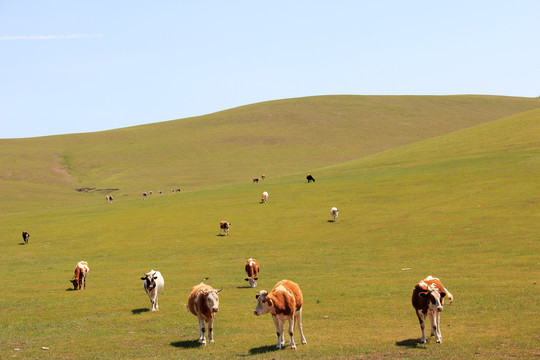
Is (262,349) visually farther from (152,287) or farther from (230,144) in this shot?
(230,144)

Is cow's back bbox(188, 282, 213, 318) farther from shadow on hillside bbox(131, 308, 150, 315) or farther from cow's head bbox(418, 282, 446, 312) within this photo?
cow's head bbox(418, 282, 446, 312)

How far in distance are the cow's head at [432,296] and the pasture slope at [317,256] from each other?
107cm

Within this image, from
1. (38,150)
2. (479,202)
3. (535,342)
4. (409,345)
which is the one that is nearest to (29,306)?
(409,345)

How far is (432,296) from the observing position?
50.0ft

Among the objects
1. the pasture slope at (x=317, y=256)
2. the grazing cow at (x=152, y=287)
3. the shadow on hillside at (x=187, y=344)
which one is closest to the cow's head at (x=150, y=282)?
the grazing cow at (x=152, y=287)

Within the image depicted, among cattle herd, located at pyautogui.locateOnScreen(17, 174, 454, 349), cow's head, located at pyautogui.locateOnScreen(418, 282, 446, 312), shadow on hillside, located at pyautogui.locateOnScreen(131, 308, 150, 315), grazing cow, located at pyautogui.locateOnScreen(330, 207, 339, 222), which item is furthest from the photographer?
grazing cow, located at pyautogui.locateOnScreen(330, 207, 339, 222)

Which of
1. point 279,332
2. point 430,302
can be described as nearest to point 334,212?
point 430,302

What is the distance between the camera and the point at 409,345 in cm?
1532

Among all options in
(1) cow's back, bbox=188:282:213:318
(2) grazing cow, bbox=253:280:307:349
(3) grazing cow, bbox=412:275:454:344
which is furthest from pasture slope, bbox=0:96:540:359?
(1) cow's back, bbox=188:282:213:318

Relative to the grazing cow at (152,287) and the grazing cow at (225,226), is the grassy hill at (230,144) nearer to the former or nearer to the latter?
the grazing cow at (225,226)

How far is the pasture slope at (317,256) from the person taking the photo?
16781mm

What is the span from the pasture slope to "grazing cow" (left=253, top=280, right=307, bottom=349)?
0.75m

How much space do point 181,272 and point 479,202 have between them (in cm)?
2849

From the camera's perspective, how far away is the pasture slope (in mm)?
16781
